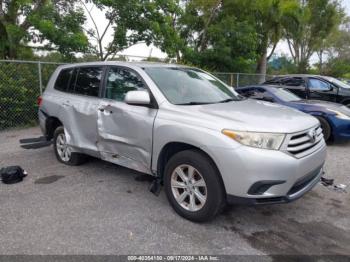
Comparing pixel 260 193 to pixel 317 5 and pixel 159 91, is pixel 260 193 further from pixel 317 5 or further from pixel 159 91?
pixel 317 5

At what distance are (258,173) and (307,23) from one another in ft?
82.0

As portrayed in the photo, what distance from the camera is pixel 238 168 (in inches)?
115

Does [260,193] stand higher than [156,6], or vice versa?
[156,6]

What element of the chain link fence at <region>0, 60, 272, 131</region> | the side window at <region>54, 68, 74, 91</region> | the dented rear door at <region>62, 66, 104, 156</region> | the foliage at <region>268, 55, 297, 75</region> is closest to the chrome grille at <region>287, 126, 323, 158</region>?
the dented rear door at <region>62, 66, 104, 156</region>

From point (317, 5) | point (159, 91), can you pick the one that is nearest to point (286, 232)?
point (159, 91)

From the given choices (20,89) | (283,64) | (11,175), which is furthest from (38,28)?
(283,64)

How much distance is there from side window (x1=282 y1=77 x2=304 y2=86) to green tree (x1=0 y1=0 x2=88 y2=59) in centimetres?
652

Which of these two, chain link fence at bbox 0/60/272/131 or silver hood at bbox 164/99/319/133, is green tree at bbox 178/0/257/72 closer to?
chain link fence at bbox 0/60/272/131

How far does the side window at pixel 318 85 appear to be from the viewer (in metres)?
9.76

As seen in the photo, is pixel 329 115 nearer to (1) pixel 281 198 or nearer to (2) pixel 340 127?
(2) pixel 340 127

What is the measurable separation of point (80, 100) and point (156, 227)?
2.40 m

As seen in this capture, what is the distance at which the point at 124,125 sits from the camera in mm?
3973

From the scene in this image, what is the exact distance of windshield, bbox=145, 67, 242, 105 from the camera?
3.86 m

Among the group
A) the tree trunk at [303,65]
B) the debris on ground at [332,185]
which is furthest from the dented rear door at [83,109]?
the tree trunk at [303,65]
